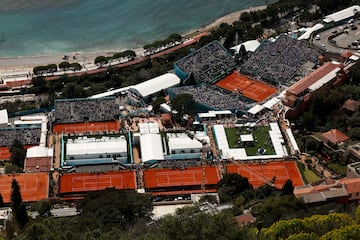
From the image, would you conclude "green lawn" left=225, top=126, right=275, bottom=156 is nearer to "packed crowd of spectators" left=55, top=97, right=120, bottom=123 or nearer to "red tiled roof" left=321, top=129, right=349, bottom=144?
"red tiled roof" left=321, top=129, right=349, bottom=144

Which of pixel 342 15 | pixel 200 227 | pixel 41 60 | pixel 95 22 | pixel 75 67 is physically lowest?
pixel 200 227

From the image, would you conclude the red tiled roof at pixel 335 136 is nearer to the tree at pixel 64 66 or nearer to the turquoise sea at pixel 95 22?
the tree at pixel 64 66

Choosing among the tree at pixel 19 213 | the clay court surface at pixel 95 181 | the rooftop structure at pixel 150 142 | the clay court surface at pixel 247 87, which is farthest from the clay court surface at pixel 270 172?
the tree at pixel 19 213

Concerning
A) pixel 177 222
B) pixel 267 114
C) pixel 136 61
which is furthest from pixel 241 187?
pixel 136 61

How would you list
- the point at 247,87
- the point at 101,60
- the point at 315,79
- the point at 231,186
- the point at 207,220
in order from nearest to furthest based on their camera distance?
1. the point at 207,220
2. the point at 231,186
3. the point at 315,79
4. the point at 247,87
5. the point at 101,60

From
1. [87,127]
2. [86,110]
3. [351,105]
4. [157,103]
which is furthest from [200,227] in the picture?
[351,105]

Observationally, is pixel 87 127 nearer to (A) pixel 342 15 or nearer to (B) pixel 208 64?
(B) pixel 208 64
